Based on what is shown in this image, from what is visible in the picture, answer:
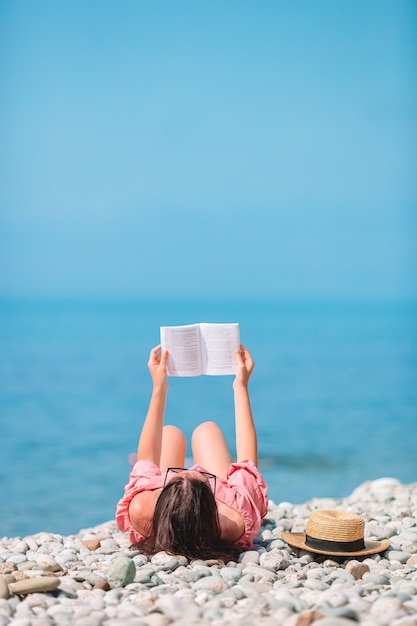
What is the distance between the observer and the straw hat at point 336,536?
9.27ft

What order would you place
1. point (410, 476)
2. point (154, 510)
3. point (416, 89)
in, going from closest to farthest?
point (154, 510), point (410, 476), point (416, 89)

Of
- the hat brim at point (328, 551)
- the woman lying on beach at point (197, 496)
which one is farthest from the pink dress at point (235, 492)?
the hat brim at point (328, 551)

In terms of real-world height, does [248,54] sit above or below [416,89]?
above

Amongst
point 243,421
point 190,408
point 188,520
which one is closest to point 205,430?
point 243,421

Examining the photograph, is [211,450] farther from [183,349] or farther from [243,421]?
[183,349]

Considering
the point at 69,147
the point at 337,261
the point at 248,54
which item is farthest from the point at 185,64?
the point at 337,261

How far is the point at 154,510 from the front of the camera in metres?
2.82

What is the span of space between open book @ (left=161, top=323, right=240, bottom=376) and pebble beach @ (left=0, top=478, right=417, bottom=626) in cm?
69

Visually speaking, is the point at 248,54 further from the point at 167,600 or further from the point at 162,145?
the point at 167,600

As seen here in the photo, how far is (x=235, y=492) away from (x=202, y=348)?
23.8 inches

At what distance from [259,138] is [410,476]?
15.9m

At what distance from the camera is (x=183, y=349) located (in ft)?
10.7

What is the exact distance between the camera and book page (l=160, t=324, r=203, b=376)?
3.22m

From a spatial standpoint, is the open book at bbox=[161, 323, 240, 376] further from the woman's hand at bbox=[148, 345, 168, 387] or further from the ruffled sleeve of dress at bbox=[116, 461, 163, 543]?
the ruffled sleeve of dress at bbox=[116, 461, 163, 543]
